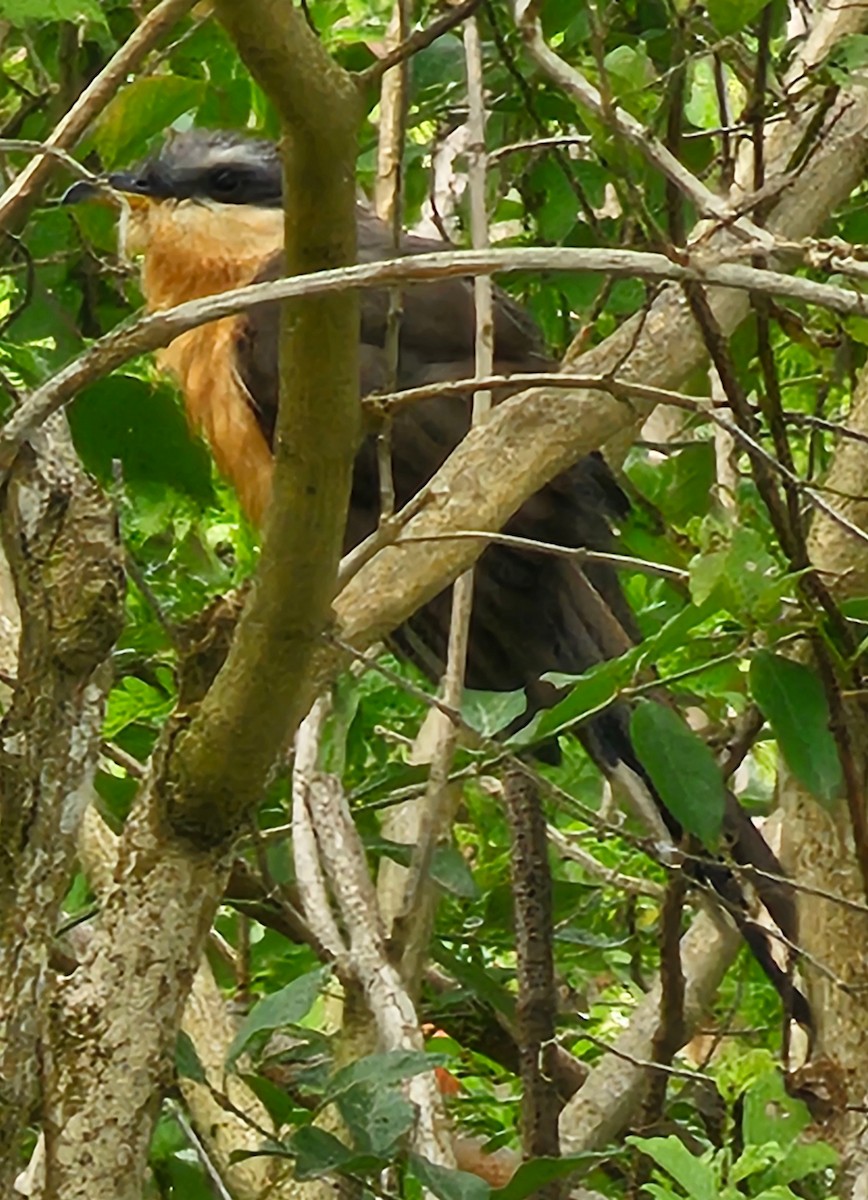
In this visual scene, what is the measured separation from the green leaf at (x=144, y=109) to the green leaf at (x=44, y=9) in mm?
255

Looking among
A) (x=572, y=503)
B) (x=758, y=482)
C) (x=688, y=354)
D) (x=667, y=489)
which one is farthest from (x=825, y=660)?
(x=572, y=503)

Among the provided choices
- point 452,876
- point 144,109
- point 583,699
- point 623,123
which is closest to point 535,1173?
point 583,699

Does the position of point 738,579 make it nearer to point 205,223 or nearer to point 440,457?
point 440,457

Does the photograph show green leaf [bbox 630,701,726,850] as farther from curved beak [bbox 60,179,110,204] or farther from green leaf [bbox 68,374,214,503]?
curved beak [bbox 60,179,110,204]

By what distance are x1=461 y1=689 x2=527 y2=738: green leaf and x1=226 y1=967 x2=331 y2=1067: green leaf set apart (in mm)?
219

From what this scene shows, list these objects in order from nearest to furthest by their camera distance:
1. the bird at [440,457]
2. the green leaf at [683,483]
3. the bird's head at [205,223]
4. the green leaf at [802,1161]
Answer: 1. the green leaf at [802,1161]
2. the green leaf at [683,483]
3. the bird at [440,457]
4. the bird's head at [205,223]

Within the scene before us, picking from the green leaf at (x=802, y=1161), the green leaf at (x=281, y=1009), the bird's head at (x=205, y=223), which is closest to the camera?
the green leaf at (x=802, y=1161)

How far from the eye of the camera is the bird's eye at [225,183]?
2195 mm

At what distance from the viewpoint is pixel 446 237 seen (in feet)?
5.53

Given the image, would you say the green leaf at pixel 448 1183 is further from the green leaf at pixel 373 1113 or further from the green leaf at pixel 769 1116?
the green leaf at pixel 769 1116

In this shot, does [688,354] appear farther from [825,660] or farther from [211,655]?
[211,655]

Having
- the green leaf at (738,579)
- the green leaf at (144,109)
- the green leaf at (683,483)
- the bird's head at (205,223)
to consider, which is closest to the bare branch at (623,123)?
the green leaf at (738,579)

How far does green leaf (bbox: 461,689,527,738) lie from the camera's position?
3.92 feet

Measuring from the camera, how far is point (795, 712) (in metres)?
1.06
